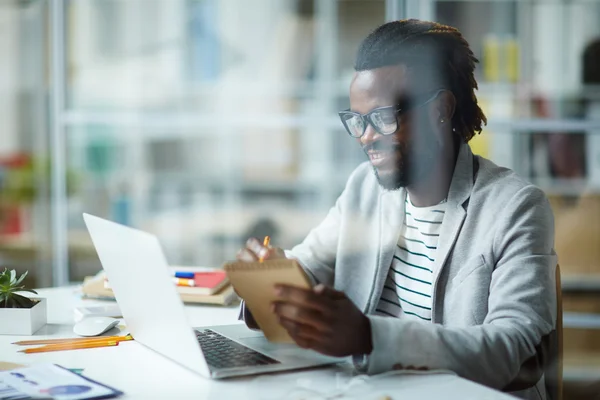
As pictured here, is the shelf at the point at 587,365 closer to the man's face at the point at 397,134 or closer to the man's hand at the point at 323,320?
the man's face at the point at 397,134

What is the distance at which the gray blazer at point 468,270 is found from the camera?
978 millimetres

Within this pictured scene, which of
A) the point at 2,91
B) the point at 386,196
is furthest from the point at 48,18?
the point at 386,196

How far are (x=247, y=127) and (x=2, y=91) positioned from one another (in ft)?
3.50

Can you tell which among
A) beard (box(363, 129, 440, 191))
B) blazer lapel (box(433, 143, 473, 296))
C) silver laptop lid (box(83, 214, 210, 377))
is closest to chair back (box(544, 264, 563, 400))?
blazer lapel (box(433, 143, 473, 296))

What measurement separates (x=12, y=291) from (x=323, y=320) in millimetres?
570

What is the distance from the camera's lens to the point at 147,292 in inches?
38.7

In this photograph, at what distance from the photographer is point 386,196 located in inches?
57.1

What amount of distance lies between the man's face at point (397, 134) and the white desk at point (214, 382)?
1.53 ft

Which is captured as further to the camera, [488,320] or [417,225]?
[417,225]

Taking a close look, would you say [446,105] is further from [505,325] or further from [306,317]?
[306,317]

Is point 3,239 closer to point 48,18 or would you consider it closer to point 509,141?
point 48,18

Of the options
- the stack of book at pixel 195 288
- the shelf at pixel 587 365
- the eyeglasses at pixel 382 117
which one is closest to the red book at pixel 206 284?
the stack of book at pixel 195 288

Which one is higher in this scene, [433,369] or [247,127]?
[247,127]

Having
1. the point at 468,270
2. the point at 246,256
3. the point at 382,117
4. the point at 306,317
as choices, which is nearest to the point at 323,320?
the point at 306,317
